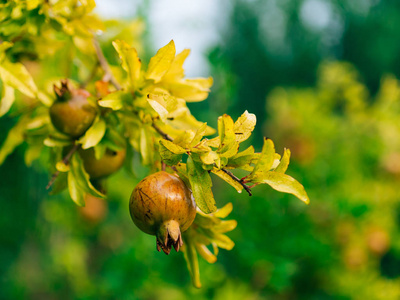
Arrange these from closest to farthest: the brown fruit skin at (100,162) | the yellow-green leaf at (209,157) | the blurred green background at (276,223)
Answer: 1. the yellow-green leaf at (209,157)
2. the brown fruit skin at (100,162)
3. the blurred green background at (276,223)

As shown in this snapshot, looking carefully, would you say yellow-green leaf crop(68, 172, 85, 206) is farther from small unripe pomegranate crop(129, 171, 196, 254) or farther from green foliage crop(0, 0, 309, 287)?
small unripe pomegranate crop(129, 171, 196, 254)

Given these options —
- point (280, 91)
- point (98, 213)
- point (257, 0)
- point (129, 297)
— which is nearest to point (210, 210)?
point (129, 297)

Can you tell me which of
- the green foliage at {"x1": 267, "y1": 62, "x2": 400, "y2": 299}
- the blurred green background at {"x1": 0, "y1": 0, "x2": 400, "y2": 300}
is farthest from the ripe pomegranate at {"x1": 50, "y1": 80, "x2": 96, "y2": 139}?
the green foliage at {"x1": 267, "y1": 62, "x2": 400, "y2": 299}

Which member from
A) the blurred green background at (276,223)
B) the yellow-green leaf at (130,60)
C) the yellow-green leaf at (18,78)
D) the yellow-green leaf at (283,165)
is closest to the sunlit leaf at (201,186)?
the yellow-green leaf at (283,165)

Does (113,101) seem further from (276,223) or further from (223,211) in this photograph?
(276,223)

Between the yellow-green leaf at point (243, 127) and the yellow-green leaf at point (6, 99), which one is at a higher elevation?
the yellow-green leaf at point (243, 127)

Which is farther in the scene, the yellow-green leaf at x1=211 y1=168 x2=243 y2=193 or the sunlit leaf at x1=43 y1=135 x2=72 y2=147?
the sunlit leaf at x1=43 y1=135 x2=72 y2=147

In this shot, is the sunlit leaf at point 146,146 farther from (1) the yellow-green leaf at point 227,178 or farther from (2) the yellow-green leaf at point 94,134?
(1) the yellow-green leaf at point 227,178
